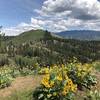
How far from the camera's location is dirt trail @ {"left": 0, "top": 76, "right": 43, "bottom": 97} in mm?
14073

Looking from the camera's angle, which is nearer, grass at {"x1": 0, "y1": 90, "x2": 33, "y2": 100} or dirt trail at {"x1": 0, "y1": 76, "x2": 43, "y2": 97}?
grass at {"x1": 0, "y1": 90, "x2": 33, "y2": 100}

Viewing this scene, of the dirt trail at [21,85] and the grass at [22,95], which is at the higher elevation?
the dirt trail at [21,85]

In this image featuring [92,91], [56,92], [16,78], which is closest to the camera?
[56,92]

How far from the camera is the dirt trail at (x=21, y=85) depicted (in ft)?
46.2

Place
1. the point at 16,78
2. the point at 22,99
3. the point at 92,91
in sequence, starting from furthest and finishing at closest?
1. the point at 16,78
2. the point at 92,91
3. the point at 22,99

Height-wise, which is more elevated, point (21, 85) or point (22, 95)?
point (21, 85)

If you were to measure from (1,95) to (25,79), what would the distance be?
2.48 metres

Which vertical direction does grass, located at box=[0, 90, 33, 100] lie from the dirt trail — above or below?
below

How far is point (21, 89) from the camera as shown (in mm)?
14039

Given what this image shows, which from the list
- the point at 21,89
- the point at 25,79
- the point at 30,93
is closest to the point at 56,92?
the point at 30,93

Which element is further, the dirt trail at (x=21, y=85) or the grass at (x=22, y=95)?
the dirt trail at (x=21, y=85)

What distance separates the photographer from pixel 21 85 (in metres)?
14.7

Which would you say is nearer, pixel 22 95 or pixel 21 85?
pixel 22 95

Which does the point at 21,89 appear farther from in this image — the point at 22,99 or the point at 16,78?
the point at 16,78
